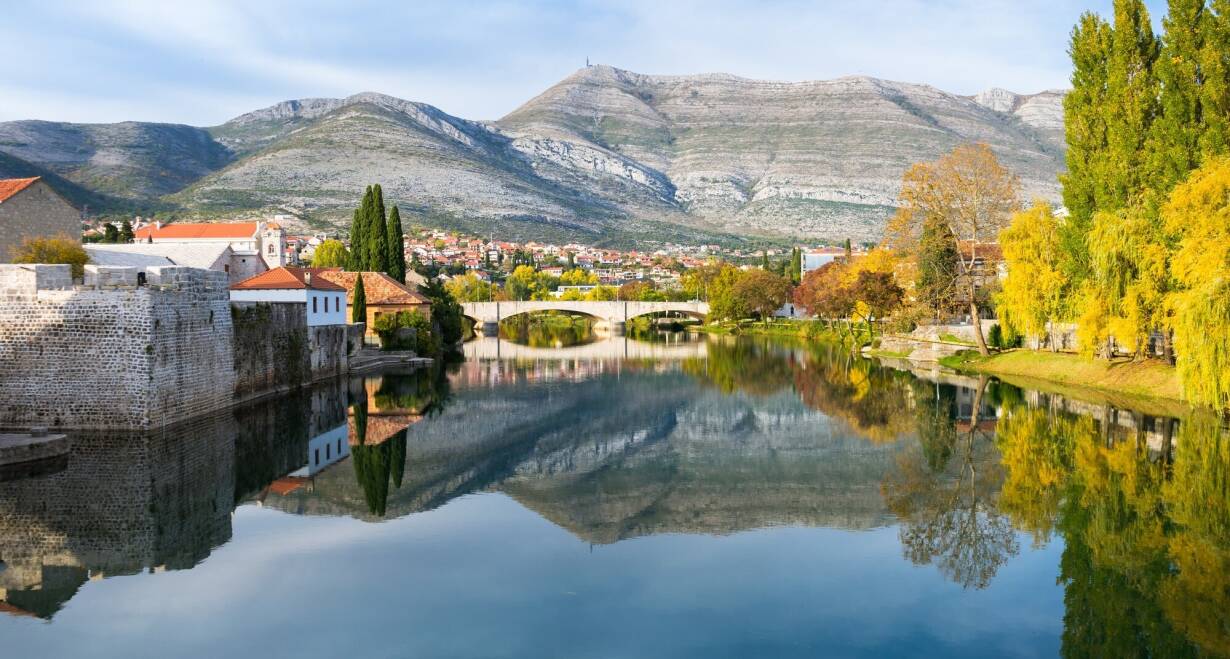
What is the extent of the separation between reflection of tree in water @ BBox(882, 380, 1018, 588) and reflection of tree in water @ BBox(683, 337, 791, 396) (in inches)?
573

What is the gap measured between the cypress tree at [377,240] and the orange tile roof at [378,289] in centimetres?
400

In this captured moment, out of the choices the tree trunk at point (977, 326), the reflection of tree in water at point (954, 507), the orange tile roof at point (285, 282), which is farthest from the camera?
the tree trunk at point (977, 326)

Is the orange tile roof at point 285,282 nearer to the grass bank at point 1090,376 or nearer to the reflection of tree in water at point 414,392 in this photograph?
the reflection of tree in water at point 414,392

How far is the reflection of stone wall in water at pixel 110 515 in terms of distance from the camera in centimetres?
1257

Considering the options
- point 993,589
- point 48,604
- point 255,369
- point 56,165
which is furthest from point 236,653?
point 56,165

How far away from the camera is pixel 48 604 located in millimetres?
11430

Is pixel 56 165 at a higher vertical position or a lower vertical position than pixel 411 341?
higher

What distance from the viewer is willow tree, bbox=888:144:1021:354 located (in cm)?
4103

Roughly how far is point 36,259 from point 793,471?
28.5m

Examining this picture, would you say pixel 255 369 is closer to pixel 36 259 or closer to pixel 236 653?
pixel 36 259

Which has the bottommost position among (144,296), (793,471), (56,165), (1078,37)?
(793,471)

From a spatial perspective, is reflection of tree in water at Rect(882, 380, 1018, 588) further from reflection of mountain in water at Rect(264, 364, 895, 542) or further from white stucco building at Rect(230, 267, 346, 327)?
white stucco building at Rect(230, 267, 346, 327)

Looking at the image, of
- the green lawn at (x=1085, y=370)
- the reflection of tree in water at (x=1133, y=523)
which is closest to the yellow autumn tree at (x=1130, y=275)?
the green lawn at (x=1085, y=370)

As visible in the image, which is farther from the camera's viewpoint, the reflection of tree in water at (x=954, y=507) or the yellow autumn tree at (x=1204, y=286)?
the yellow autumn tree at (x=1204, y=286)
